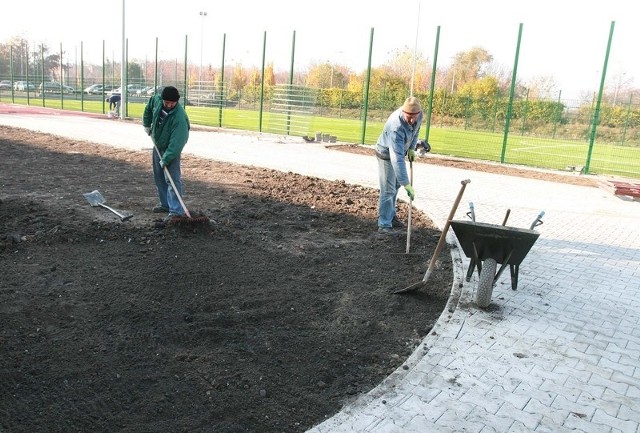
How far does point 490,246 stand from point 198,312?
2552mm

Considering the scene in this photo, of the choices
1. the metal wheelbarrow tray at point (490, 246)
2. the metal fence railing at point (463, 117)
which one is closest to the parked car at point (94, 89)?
the metal fence railing at point (463, 117)

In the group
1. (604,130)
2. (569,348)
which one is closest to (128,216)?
(569,348)

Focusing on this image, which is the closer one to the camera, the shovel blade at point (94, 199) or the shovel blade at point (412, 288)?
the shovel blade at point (412, 288)

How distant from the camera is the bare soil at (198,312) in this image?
321 centimetres

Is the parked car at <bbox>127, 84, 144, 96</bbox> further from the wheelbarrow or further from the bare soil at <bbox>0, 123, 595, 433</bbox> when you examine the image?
the wheelbarrow

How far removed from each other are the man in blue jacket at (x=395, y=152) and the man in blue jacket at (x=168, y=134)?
99.6 inches

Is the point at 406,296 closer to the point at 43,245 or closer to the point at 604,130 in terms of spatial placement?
the point at 43,245

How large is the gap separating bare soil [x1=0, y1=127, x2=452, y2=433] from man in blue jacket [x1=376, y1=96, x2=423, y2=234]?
0.34 metres

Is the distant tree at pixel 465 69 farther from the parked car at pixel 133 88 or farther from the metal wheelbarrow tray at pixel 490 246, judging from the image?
the metal wheelbarrow tray at pixel 490 246

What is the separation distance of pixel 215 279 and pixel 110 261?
1.15 metres

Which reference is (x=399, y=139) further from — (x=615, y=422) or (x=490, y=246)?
(x=615, y=422)

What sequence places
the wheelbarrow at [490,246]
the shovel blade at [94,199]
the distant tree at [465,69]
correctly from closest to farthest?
the wheelbarrow at [490,246] → the shovel blade at [94,199] → the distant tree at [465,69]

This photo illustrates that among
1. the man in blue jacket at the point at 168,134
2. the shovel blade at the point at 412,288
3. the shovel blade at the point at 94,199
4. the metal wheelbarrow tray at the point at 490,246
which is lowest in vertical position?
the shovel blade at the point at 412,288

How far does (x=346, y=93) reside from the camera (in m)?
35.8
